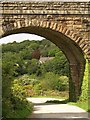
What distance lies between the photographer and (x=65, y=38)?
17.7m

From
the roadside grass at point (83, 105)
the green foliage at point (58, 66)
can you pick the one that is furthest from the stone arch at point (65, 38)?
the green foliage at point (58, 66)

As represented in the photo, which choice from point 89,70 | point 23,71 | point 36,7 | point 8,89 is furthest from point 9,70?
point 23,71

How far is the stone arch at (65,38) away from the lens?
15.2m

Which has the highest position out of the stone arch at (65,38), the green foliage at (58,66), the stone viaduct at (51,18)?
the stone viaduct at (51,18)

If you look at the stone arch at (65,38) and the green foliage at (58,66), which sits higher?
the stone arch at (65,38)

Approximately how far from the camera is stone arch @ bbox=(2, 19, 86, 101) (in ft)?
49.9

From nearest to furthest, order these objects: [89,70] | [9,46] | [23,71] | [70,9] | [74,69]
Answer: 1. [70,9]
2. [89,70]
3. [74,69]
4. [23,71]
5. [9,46]

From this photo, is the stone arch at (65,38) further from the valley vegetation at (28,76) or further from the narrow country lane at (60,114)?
the narrow country lane at (60,114)

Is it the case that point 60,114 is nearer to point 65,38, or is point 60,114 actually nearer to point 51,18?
point 65,38

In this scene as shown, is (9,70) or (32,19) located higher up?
(32,19)

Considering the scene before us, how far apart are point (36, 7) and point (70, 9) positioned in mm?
1367

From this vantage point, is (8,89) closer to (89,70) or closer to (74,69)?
(89,70)

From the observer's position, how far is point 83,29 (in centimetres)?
1568

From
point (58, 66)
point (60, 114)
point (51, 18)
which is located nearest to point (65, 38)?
point (51, 18)
